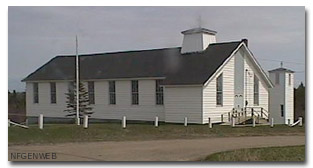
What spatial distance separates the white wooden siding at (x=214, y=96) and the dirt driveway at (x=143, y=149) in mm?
6557

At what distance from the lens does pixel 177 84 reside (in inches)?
950

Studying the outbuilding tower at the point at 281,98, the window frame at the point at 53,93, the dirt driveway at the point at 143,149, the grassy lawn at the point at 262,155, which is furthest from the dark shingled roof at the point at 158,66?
the grassy lawn at the point at 262,155

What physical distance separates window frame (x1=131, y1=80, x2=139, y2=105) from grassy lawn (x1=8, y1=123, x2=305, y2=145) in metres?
6.33

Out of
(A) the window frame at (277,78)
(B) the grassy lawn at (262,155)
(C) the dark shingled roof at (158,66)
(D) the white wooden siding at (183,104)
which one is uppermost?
(C) the dark shingled roof at (158,66)

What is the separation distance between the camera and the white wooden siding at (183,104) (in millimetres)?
23531

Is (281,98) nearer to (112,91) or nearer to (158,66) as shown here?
(158,66)

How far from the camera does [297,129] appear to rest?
66.6ft

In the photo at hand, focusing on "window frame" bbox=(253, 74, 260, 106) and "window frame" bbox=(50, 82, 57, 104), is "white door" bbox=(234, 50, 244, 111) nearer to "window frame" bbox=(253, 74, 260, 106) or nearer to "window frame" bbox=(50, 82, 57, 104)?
"window frame" bbox=(253, 74, 260, 106)

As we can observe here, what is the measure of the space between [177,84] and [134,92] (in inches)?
112

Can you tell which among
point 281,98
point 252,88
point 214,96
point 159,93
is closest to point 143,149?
point 214,96

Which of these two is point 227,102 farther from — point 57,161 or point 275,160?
point 57,161

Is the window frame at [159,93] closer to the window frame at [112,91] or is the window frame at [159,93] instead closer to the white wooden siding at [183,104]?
the white wooden siding at [183,104]

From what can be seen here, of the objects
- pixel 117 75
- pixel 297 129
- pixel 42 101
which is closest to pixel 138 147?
pixel 297 129

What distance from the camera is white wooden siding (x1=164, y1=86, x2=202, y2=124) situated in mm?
23531
